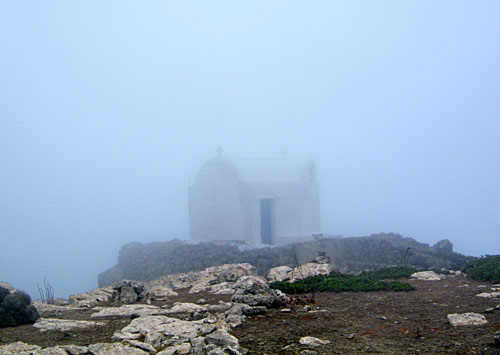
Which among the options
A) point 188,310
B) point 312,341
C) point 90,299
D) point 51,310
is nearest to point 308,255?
point 90,299

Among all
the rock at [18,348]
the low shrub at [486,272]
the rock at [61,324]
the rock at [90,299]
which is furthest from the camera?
the low shrub at [486,272]

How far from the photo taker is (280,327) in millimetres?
6168

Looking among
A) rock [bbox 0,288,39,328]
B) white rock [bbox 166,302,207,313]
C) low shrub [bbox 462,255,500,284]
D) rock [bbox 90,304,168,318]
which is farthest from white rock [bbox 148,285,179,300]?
low shrub [bbox 462,255,500,284]

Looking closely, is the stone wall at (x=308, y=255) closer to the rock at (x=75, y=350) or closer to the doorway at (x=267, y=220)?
the doorway at (x=267, y=220)

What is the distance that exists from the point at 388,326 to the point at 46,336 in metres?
5.02

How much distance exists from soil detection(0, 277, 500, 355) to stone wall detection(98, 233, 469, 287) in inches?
380

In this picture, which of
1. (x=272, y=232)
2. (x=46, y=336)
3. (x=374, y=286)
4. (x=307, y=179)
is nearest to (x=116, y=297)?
(x=46, y=336)

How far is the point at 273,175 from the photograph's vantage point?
86.8 feet

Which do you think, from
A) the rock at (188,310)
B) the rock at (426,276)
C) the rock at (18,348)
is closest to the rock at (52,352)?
the rock at (18,348)

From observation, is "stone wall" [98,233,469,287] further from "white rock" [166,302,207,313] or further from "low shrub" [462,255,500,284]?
"white rock" [166,302,207,313]

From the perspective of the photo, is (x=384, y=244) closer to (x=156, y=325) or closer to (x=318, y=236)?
(x=318, y=236)

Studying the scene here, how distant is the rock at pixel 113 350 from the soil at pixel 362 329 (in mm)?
737

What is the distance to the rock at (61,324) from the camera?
715 cm

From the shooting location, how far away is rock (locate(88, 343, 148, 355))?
16.1 ft
